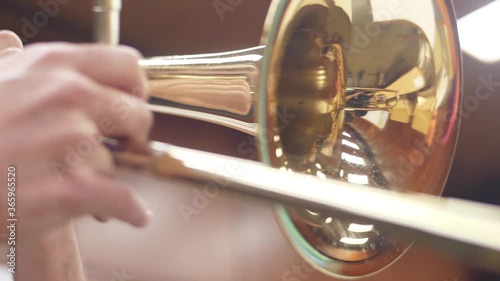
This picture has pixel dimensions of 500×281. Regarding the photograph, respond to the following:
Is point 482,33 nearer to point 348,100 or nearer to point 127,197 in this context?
point 348,100

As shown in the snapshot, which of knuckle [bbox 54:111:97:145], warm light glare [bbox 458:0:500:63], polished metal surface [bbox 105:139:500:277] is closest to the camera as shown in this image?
polished metal surface [bbox 105:139:500:277]

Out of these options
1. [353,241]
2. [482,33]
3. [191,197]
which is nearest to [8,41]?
[353,241]

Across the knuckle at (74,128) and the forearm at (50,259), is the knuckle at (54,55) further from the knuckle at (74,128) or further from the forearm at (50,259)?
the forearm at (50,259)

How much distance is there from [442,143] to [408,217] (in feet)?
1.77

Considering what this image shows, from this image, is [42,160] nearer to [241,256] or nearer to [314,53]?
[314,53]

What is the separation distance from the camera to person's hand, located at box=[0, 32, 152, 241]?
338 millimetres

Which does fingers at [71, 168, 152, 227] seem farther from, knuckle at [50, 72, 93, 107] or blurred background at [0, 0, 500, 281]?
blurred background at [0, 0, 500, 281]

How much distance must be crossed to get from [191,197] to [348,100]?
976 mm

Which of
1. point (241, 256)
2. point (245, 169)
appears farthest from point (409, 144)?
point (241, 256)

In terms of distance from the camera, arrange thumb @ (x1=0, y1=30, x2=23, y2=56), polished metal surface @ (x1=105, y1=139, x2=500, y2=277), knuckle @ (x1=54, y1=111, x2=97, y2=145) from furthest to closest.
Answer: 1. thumb @ (x1=0, y1=30, x2=23, y2=56)
2. knuckle @ (x1=54, y1=111, x2=97, y2=145)
3. polished metal surface @ (x1=105, y1=139, x2=500, y2=277)

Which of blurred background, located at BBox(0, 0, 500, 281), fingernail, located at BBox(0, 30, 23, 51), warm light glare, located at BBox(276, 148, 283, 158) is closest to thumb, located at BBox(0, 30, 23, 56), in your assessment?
fingernail, located at BBox(0, 30, 23, 51)

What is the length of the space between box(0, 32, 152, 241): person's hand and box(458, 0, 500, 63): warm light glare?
899mm

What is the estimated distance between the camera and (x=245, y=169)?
1.12ft

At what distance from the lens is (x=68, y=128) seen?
0.34 meters
